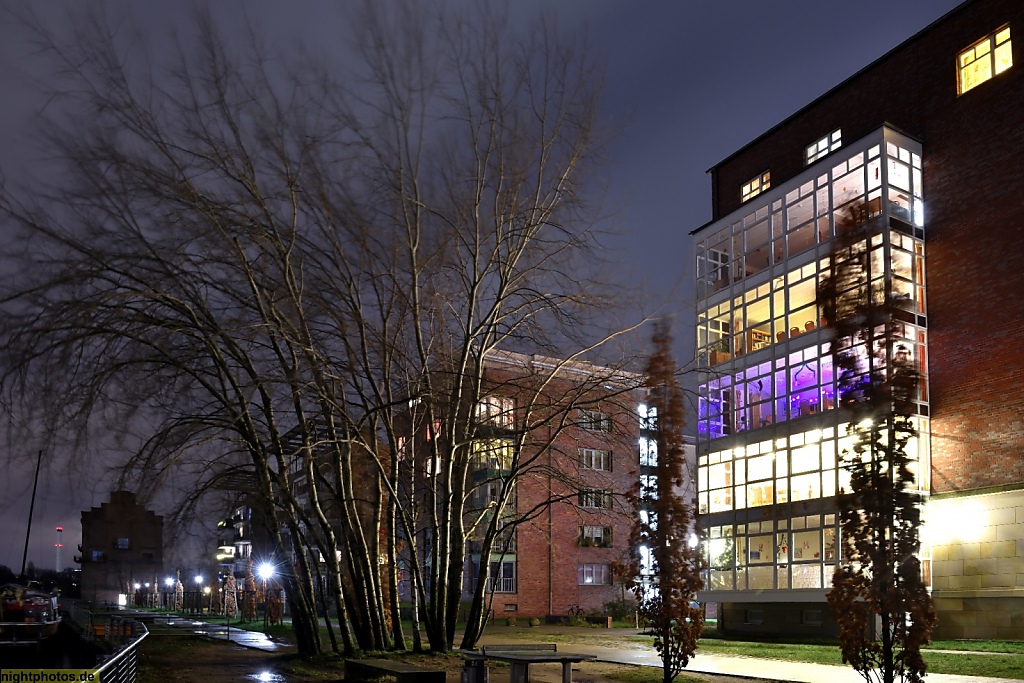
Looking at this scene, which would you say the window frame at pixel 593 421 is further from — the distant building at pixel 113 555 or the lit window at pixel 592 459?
the distant building at pixel 113 555

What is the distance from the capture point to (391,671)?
52.2ft

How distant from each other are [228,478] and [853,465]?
14.5 meters

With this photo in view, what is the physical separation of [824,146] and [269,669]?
27.3m

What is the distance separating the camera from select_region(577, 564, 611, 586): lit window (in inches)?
2172

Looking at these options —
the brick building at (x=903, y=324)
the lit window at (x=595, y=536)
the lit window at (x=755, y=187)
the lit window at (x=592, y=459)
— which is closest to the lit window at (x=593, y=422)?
the lit window at (x=592, y=459)

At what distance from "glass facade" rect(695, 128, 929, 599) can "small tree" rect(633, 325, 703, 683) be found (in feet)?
47.3

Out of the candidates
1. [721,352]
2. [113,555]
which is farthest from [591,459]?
[113,555]

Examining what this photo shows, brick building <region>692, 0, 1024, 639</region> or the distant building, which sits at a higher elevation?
brick building <region>692, 0, 1024, 639</region>

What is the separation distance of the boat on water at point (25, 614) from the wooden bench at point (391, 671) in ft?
57.3

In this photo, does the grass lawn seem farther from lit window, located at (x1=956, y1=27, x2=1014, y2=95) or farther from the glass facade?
lit window, located at (x1=956, y1=27, x2=1014, y2=95)

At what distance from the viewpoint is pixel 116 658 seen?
11.9m

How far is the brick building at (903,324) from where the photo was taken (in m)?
29.3

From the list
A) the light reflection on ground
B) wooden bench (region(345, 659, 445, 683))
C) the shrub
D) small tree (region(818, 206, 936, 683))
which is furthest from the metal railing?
the shrub

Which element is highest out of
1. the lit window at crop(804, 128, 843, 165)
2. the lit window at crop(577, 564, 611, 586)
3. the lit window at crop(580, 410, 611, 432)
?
the lit window at crop(804, 128, 843, 165)
